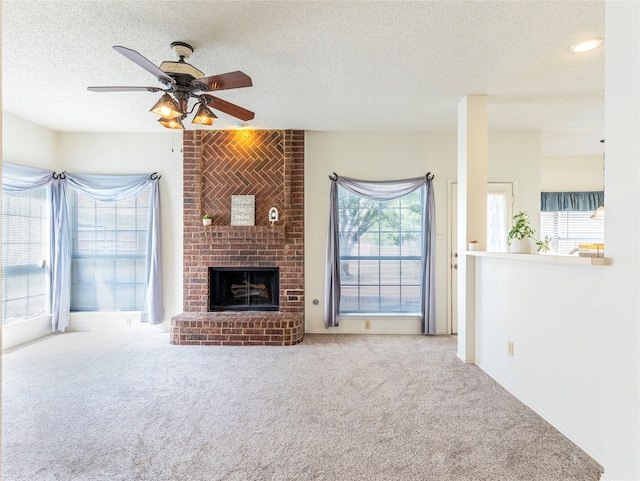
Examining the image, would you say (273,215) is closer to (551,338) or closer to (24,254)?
(24,254)

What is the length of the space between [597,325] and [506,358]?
3.45ft

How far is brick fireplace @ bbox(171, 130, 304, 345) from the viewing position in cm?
475

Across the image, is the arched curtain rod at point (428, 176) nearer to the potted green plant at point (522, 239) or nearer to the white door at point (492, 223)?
the white door at point (492, 223)

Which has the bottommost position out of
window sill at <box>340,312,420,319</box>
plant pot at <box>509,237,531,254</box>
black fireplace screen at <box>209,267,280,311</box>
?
window sill at <box>340,312,420,319</box>

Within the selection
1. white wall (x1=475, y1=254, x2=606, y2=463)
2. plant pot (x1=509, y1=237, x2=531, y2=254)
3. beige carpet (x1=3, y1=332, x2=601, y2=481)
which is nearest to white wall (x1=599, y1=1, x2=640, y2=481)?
white wall (x1=475, y1=254, x2=606, y2=463)

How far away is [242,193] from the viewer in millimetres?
4797

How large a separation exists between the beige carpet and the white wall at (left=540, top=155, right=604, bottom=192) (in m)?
3.99

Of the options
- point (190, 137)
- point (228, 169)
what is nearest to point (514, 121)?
point (228, 169)

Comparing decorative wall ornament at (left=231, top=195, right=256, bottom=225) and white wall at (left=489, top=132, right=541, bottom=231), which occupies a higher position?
white wall at (left=489, top=132, right=541, bottom=231)

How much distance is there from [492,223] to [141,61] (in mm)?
4454

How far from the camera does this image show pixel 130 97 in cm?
369

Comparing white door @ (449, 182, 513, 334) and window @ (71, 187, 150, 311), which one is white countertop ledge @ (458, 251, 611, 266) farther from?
window @ (71, 187, 150, 311)

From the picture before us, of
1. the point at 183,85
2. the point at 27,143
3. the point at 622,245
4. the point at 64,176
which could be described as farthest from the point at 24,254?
the point at 622,245

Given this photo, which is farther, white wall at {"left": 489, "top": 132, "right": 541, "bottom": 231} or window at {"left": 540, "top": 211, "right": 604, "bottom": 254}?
window at {"left": 540, "top": 211, "right": 604, "bottom": 254}
